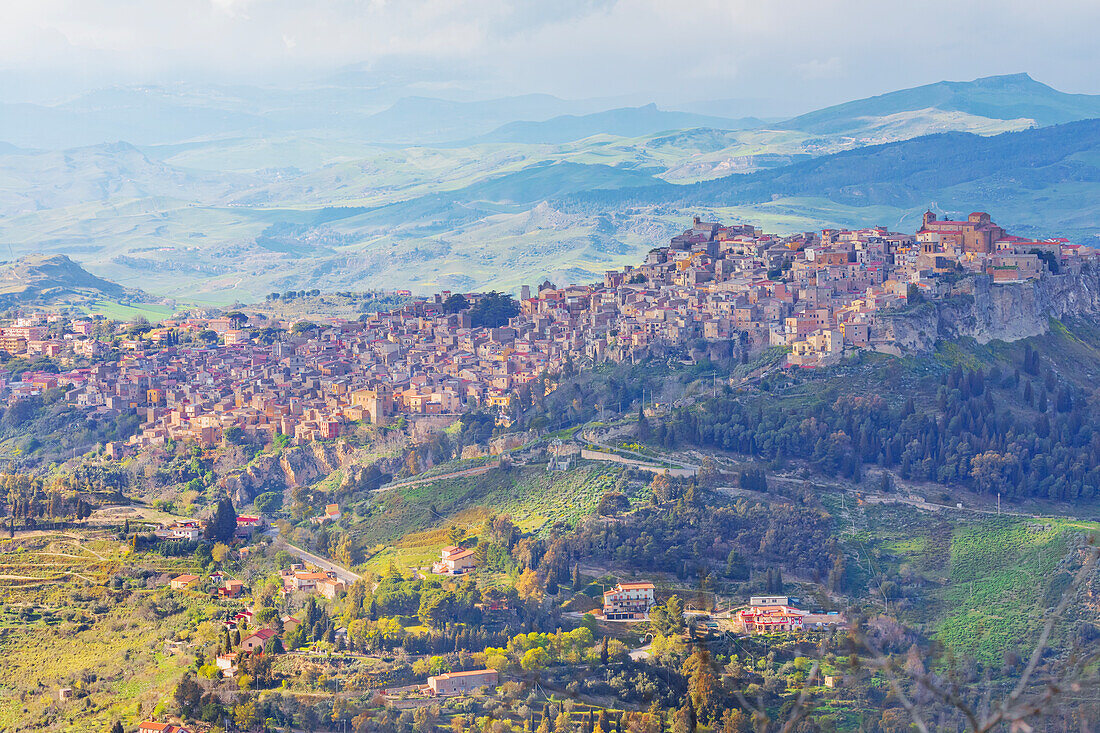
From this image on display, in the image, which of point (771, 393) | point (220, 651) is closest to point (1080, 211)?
point (771, 393)

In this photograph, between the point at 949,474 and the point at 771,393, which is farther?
the point at 771,393

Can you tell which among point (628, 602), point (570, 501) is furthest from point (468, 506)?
point (628, 602)

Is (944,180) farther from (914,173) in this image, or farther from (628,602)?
(628,602)

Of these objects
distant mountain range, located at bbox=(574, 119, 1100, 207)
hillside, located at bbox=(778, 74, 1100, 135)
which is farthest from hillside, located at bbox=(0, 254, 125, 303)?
hillside, located at bbox=(778, 74, 1100, 135)

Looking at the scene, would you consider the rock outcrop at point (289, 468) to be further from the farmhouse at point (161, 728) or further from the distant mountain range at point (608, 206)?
the distant mountain range at point (608, 206)

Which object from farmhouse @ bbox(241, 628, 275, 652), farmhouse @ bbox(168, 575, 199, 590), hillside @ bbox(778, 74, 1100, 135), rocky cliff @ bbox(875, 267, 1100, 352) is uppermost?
hillside @ bbox(778, 74, 1100, 135)

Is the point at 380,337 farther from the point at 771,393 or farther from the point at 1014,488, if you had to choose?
the point at 1014,488

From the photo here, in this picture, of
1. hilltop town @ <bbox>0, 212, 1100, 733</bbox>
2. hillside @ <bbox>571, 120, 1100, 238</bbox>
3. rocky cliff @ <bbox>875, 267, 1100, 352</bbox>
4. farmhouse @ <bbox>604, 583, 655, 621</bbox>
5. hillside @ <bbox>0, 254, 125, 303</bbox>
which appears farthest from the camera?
hillside @ <bbox>571, 120, 1100, 238</bbox>

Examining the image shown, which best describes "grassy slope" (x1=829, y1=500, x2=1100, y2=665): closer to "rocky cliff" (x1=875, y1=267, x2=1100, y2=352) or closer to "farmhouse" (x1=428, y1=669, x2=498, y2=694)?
"rocky cliff" (x1=875, y1=267, x2=1100, y2=352)
